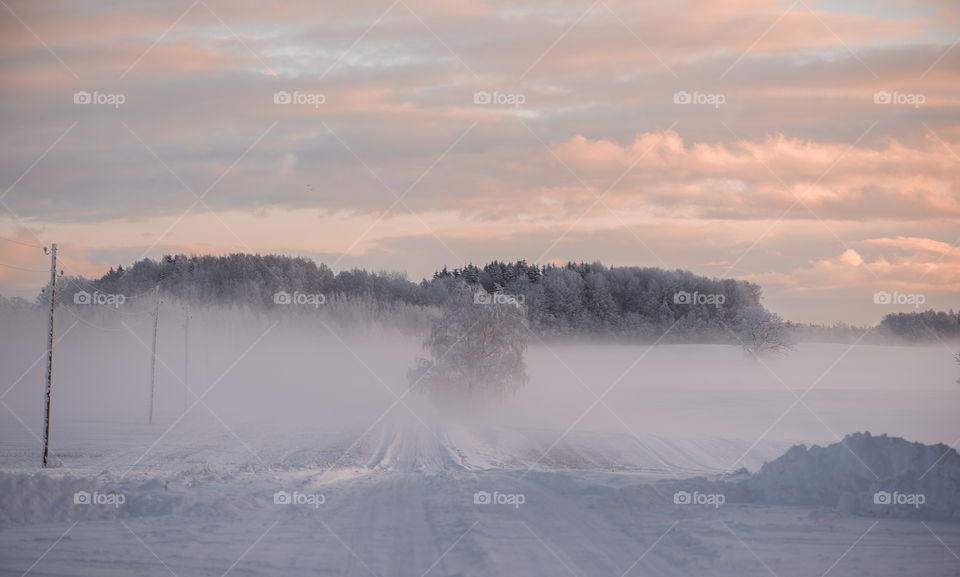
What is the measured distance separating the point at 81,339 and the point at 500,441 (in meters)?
75.8

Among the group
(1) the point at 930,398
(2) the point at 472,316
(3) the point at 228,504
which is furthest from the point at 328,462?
(1) the point at 930,398

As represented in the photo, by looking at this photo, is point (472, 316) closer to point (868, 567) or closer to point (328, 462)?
point (328, 462)

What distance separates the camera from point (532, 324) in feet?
329

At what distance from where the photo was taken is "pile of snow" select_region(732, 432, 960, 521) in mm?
15495
